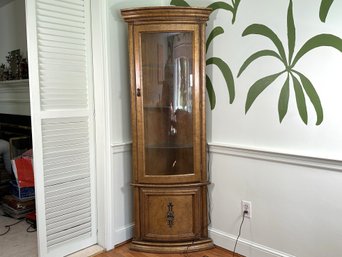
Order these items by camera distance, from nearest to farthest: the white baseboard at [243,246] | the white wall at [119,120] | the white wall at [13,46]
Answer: the white baseboard at [243,246] → the white wall at [119,120] → the white wall at [13,46]

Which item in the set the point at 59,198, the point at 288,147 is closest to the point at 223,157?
the point at 288,147

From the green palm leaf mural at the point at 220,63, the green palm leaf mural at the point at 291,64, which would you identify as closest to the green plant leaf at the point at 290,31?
the green palm leaf mural at the point at 291,64

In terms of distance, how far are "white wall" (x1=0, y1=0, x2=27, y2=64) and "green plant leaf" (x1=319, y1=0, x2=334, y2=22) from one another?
10.7 ft

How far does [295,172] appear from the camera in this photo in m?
1.85

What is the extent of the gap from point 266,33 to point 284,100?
471mm

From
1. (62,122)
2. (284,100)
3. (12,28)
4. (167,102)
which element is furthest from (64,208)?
(12,28)

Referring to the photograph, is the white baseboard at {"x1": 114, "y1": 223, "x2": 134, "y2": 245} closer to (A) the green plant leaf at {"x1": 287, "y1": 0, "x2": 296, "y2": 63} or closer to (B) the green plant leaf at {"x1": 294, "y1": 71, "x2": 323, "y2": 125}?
(B) the green plant leaf at {"x1": 294, "y1": 71, "x2": 323, "y2": 125}

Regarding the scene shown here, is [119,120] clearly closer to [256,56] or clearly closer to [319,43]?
[256,56]

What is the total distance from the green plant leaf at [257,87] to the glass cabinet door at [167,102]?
0.41 metres

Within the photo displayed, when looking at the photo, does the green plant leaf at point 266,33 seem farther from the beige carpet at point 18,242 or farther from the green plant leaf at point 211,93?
the beige carpet at point 18,242

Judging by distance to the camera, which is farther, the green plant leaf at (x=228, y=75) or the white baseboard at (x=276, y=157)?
the green plant leaf at (x=228, y=75)

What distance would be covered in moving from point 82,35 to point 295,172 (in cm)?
183

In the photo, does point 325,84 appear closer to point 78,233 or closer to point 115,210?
point 115,210

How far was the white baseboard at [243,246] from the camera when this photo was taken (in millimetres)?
1996
